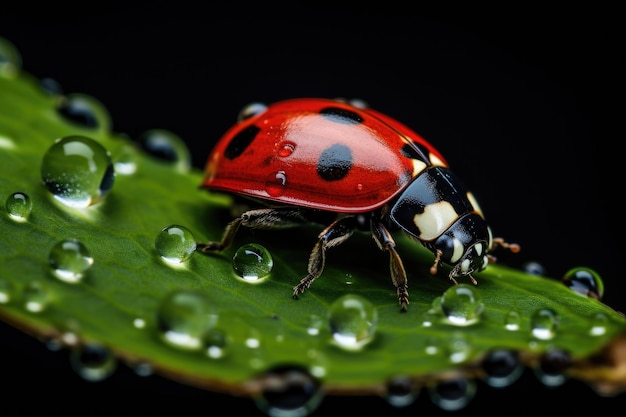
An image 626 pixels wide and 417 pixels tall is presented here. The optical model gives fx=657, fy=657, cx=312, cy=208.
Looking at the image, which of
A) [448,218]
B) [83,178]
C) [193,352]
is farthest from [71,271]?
[448,218]

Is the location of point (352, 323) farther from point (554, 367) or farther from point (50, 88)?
point (50, 88)

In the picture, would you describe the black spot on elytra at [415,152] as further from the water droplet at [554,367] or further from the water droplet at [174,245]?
the water droplet at [554,367]

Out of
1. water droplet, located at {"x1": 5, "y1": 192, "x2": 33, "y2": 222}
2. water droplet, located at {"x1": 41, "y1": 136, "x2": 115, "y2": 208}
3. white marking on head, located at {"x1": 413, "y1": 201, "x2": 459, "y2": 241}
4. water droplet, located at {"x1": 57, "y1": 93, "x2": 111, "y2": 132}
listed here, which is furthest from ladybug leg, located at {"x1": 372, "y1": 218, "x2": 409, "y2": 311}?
water droplet, located at {"x1": 57, "y1": 93, "x2": 111, "y2": 132}

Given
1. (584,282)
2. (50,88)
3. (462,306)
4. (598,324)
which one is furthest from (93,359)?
(50,88)

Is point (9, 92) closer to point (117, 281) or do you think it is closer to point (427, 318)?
point (117, 281)

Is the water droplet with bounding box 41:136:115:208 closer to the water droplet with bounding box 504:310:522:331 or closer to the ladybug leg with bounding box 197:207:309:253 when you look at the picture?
the ladybug leg with bounding box 197:207:309:253
